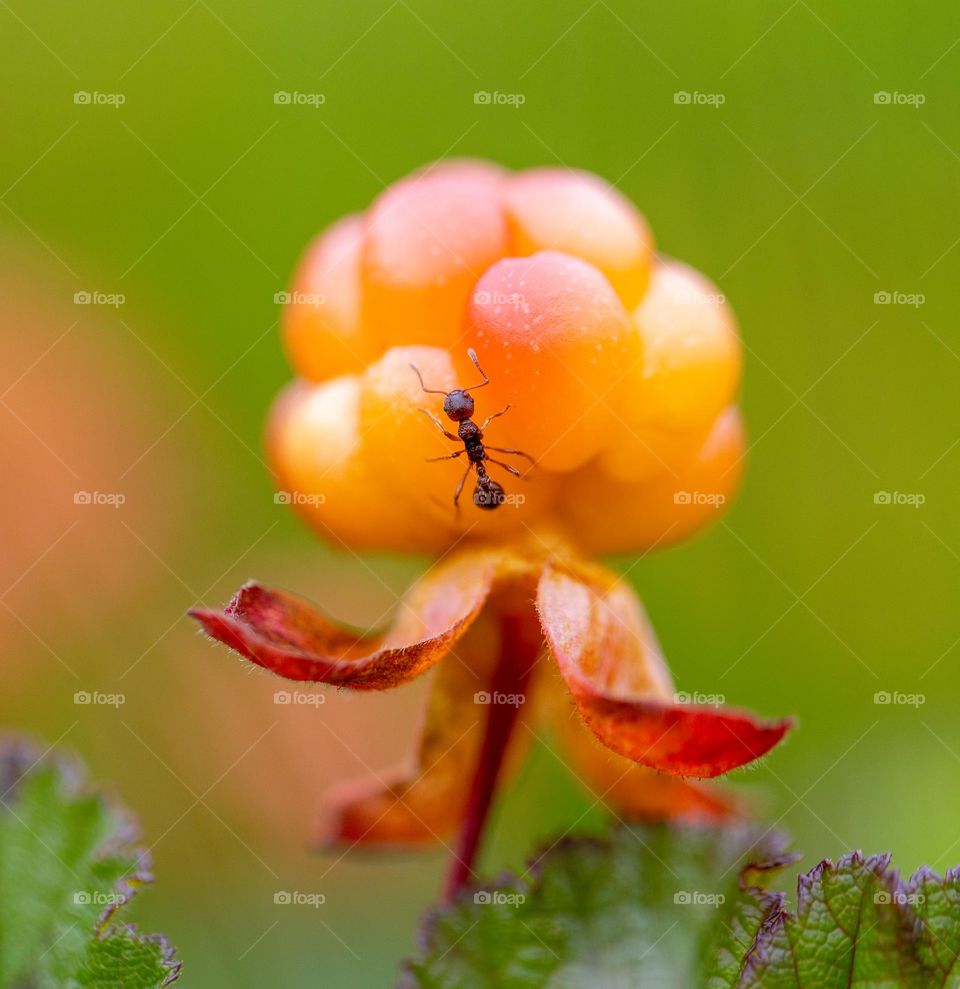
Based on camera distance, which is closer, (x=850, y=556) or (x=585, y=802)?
(x=585, y=802)

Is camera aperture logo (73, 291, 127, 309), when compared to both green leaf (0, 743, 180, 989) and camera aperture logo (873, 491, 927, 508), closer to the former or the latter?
green leaf (0, 743, 180, 989)

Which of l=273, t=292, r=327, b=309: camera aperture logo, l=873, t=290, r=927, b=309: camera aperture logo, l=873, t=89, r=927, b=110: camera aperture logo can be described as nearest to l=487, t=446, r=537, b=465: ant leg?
l=273, t=292, r=327, b=309: camera aperture logo

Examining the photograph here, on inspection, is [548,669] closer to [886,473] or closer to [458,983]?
[458,983]

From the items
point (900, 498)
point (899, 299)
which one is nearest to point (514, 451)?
point (900, 498)

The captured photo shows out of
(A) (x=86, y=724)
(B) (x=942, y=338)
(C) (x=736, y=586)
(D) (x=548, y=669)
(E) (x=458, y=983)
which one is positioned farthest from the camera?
(B) (x=942, y=338)

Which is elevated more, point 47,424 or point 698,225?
point 698,225

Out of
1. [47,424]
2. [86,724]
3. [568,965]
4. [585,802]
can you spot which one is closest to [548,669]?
[568,965]
